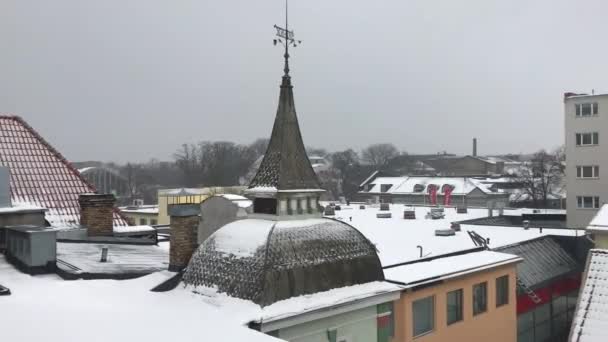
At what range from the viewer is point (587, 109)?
3772 centimetres

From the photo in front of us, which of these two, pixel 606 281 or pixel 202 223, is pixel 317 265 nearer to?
pixel 202 223

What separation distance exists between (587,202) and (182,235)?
109ft

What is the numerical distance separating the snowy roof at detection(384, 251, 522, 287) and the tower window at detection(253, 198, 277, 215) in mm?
4177

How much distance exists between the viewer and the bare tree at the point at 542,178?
66.0m

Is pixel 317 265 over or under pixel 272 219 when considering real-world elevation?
under

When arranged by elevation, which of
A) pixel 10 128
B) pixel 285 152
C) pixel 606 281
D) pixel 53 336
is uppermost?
pixel 10 128

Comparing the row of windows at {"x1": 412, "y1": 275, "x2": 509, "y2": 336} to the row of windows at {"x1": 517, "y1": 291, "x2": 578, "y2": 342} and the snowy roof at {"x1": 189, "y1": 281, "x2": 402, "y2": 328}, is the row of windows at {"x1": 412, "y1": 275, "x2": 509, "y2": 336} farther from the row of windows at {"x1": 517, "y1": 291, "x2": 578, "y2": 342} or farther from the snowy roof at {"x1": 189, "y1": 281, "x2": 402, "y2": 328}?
the snowy roof at {"x1": 189, "y1": 281, "x2": 402, "y2": 328}

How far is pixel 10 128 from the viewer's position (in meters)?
19.9

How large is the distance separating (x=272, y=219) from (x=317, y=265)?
157cm

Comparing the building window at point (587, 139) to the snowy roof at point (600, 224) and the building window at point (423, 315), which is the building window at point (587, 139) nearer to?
the snowy roof at point (600, 224)

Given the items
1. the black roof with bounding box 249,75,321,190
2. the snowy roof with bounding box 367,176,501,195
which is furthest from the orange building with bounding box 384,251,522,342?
the snowy roof with bounding box 367,176,501,195

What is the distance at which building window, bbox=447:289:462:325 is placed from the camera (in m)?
16.9

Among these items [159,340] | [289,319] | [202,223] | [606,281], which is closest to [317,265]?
[289,319]

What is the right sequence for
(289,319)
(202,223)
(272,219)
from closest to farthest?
(289,319), (272,219), (202,223)
